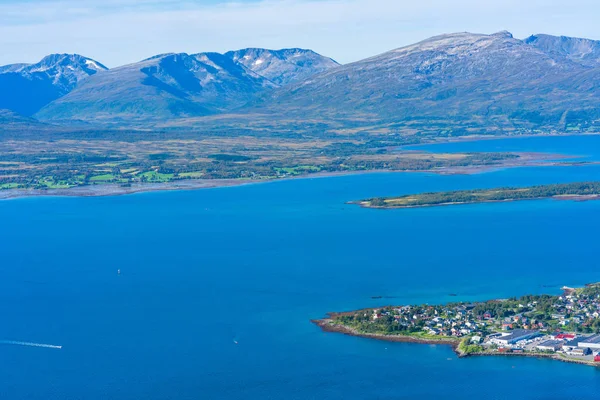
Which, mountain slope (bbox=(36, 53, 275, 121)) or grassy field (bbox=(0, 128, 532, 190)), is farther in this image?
mountain slope (bbox=(36, 53, 275, 121))

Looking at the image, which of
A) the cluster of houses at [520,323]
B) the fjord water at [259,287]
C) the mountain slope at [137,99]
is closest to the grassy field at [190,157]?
the fjord water at [259,287]

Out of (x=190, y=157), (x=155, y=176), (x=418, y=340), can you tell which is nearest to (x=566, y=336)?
(x=418, y=340)

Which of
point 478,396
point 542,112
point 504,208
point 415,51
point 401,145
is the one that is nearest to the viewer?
point 478,396

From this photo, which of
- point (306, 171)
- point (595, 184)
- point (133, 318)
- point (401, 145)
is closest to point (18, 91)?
point (401, 145)

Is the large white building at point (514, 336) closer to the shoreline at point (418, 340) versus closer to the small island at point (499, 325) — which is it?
the small island at point (499, 325)

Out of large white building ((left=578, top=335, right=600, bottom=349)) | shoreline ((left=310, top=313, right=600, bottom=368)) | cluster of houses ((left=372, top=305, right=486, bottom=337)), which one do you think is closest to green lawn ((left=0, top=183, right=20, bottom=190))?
shoreline ((left=310, top=313, right=600, bottom=368))

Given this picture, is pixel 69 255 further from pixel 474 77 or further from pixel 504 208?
pixel 474 77

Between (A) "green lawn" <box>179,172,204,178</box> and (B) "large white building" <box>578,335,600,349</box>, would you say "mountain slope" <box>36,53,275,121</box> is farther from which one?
(B) "large white building" <box>578,335,600,349</box>
